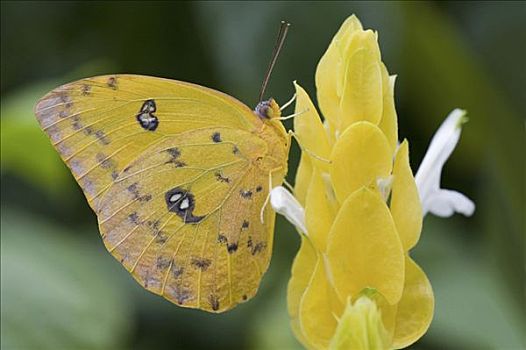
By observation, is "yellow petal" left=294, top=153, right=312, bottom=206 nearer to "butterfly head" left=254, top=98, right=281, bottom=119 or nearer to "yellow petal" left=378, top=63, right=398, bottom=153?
"yellow petal" left=378, top=63, right=398, bottom=153

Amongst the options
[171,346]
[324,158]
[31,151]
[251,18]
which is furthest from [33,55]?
[324,158]

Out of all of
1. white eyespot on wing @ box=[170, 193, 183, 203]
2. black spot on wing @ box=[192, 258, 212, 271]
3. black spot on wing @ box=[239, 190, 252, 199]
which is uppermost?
white eyespot on wing @ box=[170, 193, 183, 203]

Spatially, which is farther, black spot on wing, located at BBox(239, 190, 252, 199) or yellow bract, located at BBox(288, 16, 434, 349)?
black spot on wing, located at BBox(239, 190, 252, 199)

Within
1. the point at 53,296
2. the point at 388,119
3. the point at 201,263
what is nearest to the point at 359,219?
the point at 388,119

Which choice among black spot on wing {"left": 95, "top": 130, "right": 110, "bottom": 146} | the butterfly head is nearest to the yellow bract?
the butterfly head

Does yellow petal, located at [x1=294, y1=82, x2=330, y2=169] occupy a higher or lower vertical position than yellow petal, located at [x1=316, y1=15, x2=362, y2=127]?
lower

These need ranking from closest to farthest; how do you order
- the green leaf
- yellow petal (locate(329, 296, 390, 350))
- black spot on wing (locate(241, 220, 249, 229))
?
1. yellow petal (locate(329, 296, 390, 350))
2. black spot on wing (locate(241, 220, 249, 229))
3. the green leaf

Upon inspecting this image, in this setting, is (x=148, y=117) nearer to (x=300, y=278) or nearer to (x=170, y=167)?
(x=170, y=167)
